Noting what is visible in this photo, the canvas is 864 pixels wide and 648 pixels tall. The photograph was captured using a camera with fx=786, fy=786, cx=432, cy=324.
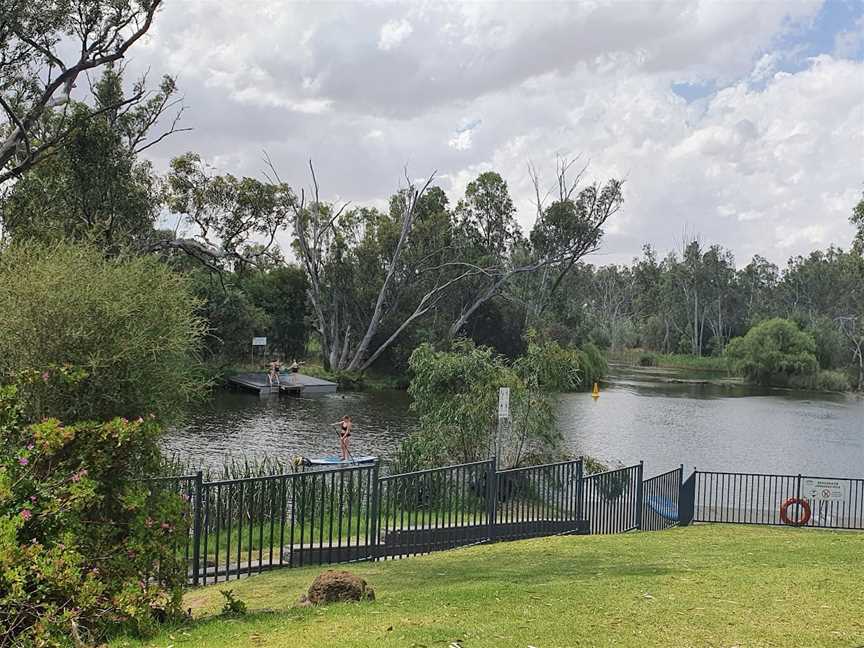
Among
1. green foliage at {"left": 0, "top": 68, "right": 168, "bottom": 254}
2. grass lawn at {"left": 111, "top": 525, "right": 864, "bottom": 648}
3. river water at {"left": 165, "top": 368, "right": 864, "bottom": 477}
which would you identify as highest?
green foliage at {"left": 0, "top": 68, "right": 168, "bottom": 254}

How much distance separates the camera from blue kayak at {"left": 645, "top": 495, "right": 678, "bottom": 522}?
49.2ft

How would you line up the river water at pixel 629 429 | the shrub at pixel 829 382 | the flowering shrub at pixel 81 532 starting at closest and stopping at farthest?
the flowering shrub at pixel 81 532
the river water at pixel 629 429
the shrub at pixel 829 382

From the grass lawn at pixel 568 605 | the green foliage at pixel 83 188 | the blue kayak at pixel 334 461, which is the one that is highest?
the green foliage at pixel 83 188

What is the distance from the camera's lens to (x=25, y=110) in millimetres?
22750

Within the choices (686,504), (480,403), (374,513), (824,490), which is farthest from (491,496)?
(824,490)

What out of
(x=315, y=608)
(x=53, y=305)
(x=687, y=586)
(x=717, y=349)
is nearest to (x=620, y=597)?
(x=687, y=586)

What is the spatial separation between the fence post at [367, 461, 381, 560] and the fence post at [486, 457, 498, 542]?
1996 millimetres

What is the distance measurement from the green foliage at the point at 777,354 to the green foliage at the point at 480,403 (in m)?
49.3

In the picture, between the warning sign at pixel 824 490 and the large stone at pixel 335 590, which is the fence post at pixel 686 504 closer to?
the warning sign at pixel 824 490

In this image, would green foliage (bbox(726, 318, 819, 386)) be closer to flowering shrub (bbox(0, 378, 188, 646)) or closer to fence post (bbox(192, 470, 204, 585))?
fence post (bbox(192, 470, 204, 585))

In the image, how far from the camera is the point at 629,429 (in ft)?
109

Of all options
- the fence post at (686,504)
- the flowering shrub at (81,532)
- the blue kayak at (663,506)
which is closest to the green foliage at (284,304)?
the blue kayak at (663,506)

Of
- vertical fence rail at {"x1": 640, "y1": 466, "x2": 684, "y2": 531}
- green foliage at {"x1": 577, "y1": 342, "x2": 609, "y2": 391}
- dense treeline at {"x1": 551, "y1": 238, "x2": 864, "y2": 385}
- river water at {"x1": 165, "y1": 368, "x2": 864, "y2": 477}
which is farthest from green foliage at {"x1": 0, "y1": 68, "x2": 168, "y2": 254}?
dense treeline at {"x1": 551, "y1": 238, "x2": 864, "y2": 385}

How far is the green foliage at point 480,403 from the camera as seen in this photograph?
59.5ft
